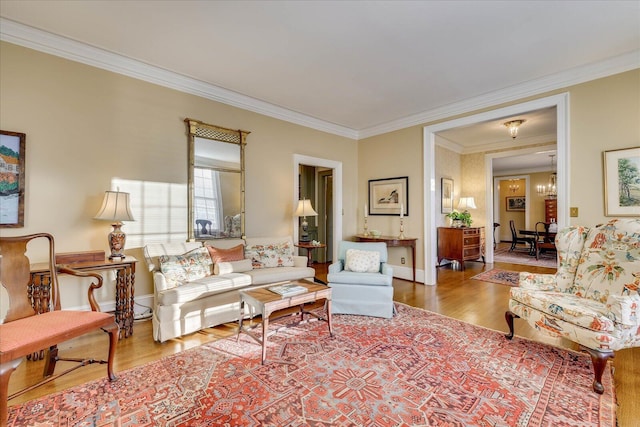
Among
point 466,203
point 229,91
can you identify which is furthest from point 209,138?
point 466,203

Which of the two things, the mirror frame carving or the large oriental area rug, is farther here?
the mirror frame carving

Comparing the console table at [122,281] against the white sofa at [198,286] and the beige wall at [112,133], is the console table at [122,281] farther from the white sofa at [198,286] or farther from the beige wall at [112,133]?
the beige wall at [112,133]

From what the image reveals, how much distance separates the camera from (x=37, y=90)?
2.72 metres

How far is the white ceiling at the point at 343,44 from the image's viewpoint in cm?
236

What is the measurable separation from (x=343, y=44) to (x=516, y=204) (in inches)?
417

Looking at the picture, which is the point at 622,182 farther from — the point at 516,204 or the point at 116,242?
the point at 516,204

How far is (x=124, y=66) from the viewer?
124 inches

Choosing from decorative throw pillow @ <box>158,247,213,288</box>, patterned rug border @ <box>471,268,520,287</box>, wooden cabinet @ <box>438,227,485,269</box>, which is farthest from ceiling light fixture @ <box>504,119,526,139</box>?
decorative throw pillow @ <box>158,247,213,288</box>

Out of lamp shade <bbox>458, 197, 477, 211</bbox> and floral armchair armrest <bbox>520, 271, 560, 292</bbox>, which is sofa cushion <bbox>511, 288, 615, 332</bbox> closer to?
floral armchair armrest <bbox>520, 271, 560, 292</bbox>

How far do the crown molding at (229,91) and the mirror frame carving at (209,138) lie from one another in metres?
0.41

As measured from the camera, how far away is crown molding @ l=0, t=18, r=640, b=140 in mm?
2697

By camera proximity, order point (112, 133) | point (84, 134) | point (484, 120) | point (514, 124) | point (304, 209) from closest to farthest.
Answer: point (84, 134) → point (112, 133) → point (484, 120) → point (304, 209) → point (514, 124)

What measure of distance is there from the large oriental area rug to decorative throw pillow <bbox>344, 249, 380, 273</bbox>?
3.12ft

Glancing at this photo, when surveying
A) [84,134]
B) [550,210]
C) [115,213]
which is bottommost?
[115,213]
